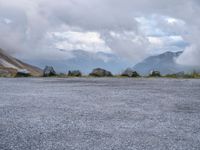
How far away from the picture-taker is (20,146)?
31.6 feet

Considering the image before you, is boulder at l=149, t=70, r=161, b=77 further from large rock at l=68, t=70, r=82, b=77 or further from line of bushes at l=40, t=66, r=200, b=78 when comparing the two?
large rock at l=68, t=70, r=82, b=77

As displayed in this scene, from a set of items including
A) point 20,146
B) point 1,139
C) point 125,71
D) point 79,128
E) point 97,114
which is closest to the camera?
point 20,146

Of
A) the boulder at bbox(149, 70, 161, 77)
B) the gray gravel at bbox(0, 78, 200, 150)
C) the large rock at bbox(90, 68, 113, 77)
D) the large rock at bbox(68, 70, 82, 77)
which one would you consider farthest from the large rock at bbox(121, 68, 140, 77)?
the gray gravel at bbox(0, 78, 200, 150)

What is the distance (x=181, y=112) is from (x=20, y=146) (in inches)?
302

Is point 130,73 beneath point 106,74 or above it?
above

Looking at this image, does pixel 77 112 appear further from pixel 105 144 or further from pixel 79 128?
pixel 105 144

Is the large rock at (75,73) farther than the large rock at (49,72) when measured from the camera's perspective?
No

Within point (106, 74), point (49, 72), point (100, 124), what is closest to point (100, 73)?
point (106, 74)

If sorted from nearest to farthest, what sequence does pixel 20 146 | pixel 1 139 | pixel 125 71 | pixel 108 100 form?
pixel 20 146, pixel 1 139, pixel 108 100, pixel 125 71

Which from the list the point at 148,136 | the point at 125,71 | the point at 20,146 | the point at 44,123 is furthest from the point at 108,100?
the point at 125,71

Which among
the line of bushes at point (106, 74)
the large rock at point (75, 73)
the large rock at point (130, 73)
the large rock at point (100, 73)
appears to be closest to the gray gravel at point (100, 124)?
the line of bushes at point (106, 74)

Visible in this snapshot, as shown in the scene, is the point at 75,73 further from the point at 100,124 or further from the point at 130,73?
the point at 100,124

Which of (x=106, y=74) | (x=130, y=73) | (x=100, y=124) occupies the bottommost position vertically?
(x=100, y=124)

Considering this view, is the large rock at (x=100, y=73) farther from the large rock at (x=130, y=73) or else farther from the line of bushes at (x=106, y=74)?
the large rock at (x=130, y=73)
